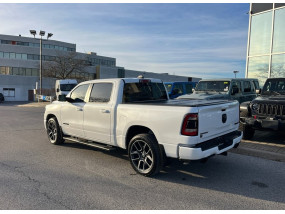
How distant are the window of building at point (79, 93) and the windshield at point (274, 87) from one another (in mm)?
5622

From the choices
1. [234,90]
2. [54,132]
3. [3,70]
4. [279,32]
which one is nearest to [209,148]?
[54,132]

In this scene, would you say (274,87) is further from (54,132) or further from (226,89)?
(54,132)

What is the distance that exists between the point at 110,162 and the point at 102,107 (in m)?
1.24

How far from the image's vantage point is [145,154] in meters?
4.67

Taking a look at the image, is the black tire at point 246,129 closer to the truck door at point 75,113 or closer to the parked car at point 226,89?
Answer: the parked car at point 226,89

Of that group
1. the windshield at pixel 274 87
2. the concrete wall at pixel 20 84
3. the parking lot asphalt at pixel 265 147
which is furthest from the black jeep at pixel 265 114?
the concrete wall at pixel 20 84

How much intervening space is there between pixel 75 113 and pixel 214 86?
640cm

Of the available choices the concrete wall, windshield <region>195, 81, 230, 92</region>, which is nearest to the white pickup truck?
windshield <region>195, 81, 230, 92</region>

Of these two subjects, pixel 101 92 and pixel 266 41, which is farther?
pixel 266 41

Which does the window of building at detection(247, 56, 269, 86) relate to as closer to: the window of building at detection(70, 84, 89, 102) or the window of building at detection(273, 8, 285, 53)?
the window of building at detection(273, 8, 285, 53)

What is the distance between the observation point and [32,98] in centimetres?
4872

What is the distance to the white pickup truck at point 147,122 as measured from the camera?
4.11 meters
